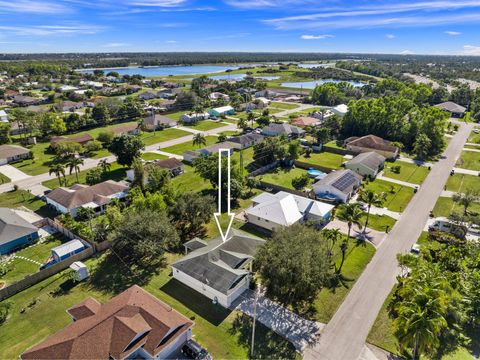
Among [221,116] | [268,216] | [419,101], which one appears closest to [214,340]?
[268,216]

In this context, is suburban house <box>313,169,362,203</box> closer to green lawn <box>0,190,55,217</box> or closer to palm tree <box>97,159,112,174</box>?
palm tree <box>97,159,112,174</box>

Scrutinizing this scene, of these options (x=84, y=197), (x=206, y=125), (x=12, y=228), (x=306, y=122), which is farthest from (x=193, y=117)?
→ (x=12, y=228)

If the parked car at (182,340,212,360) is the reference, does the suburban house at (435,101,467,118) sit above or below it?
above

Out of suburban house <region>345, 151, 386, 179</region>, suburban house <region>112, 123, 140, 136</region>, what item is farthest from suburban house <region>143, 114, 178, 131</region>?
suburban house <region>345, 151, 386, 179</region>

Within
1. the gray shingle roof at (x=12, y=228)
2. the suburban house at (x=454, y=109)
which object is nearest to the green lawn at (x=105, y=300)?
the gray shingle roof at (x=12, y=228)

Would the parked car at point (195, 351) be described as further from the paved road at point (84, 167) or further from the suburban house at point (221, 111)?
the suburban house at point (221, 111)

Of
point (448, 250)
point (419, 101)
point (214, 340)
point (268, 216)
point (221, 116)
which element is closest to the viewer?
point (214, 340)

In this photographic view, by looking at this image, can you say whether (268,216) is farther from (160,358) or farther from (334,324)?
(160,358)
